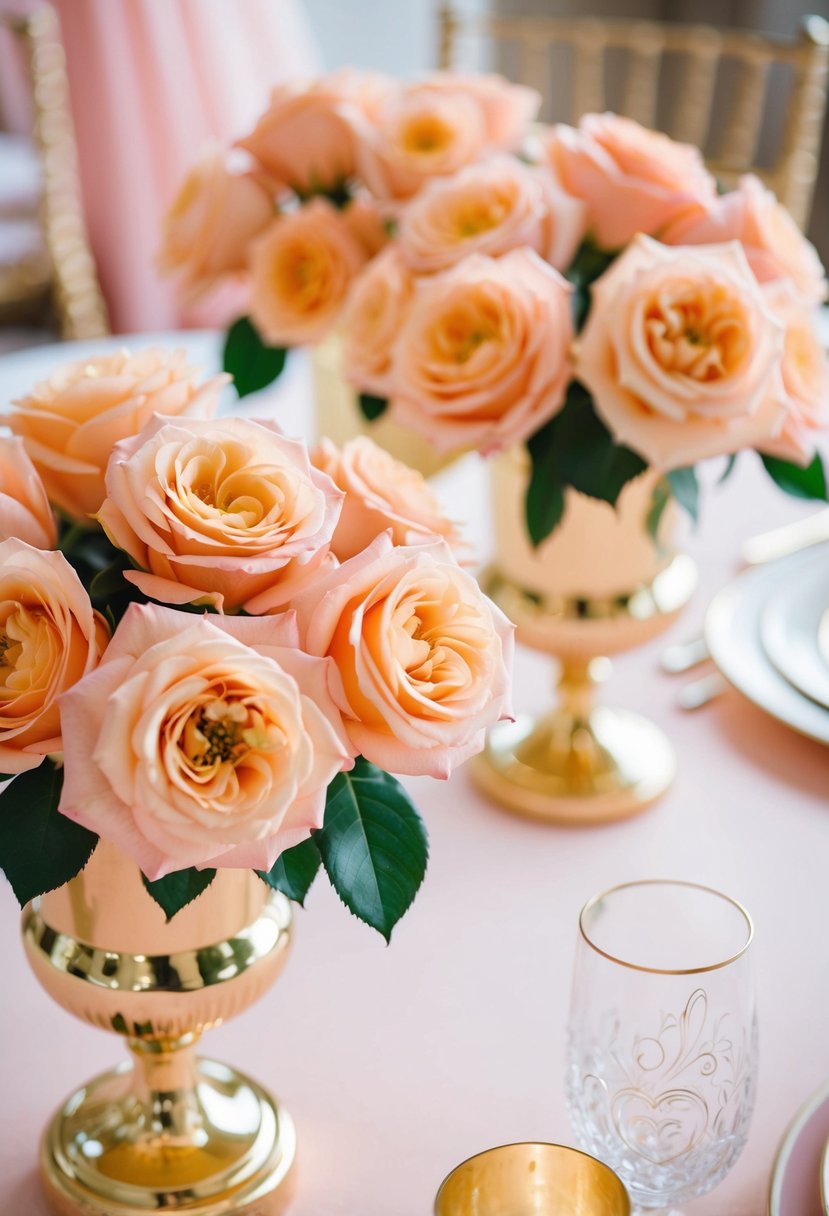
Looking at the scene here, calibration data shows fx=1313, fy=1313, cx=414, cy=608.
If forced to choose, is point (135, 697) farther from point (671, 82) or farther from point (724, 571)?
point (671, 82)

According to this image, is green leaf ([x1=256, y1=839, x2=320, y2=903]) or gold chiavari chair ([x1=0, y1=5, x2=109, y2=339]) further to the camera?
gold chiavari chair ([x1=0, y1=5, x2=109, y2=339])

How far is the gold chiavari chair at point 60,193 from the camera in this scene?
2.48 m

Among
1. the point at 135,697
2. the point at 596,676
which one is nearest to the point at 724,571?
the point at 596,676

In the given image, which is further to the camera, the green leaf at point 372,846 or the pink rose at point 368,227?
the pink rose at point 368,227

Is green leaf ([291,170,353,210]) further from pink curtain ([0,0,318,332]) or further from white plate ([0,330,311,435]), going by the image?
pink curtain ([0,0,318,332])

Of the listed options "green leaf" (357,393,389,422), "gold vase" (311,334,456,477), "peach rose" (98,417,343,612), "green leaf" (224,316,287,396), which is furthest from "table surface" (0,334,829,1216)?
"gold vase" (311,334,456,477)

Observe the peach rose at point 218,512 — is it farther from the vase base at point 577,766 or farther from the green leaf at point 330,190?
the green leaf at point 330,190

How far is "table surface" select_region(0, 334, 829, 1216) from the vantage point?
588 mm

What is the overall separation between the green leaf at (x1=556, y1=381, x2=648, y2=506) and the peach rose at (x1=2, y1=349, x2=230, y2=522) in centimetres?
24

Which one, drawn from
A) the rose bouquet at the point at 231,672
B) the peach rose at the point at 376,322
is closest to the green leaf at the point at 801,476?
the peach rose at the point at 376,322

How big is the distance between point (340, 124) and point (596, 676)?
1.43 feet

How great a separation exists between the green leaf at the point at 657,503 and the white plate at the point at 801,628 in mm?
146

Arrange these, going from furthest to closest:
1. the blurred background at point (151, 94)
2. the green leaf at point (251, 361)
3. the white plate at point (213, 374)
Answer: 1. the blurred background at point (151, 94)
2. the white plate at point (213, 374)
3. the green leaf at point (251, 361)

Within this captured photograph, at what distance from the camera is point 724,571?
1.09 meters
